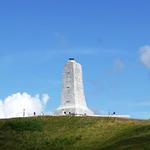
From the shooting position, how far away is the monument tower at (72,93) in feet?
296

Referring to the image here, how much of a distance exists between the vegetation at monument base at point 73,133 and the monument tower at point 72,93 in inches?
514

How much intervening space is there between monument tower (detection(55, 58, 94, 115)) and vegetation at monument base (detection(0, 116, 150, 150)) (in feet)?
42.9

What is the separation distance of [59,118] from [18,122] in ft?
18.3

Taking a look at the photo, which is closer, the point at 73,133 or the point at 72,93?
the point at 73,133

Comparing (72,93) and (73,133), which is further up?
(72,93)

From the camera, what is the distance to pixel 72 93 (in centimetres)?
9069

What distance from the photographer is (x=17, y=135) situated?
70.4m

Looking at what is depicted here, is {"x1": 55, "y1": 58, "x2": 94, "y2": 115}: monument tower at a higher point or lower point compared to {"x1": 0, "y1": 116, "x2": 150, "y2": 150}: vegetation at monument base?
higher

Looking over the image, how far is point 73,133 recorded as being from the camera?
2699 inches

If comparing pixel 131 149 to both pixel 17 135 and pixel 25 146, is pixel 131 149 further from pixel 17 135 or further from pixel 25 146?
pixel 17 135

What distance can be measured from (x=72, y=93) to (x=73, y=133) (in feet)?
73.8

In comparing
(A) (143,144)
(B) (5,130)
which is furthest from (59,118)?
(A) (143,144)

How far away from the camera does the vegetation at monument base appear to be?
59.8m

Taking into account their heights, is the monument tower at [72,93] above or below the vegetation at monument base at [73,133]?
above
